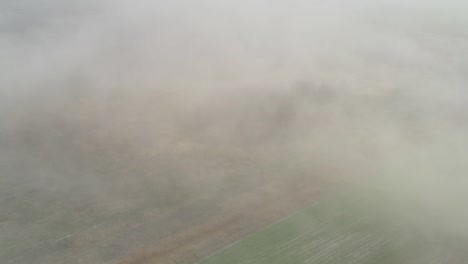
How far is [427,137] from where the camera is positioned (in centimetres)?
3209

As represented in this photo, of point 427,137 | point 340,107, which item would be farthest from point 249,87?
point 427,137

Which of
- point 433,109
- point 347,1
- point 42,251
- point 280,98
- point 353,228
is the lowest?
point 353,228

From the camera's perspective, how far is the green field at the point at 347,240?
22.4m

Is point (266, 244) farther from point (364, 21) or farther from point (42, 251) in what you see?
point (364, 21)

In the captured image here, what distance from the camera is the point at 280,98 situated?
119 feet

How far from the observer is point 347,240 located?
23547 millimetres

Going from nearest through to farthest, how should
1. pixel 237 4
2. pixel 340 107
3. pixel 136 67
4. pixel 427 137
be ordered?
pixel 427 137, pixel 340 107, pixel 136 67, pixel 237 4

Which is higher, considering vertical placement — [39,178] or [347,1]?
[347,1]

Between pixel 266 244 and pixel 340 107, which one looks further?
pixel 340 107

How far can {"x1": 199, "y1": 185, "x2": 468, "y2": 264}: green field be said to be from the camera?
73.4 feet

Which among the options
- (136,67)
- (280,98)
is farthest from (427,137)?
(136,67)

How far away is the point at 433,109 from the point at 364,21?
2252 centimetres

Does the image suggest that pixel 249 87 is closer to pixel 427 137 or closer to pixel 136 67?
pixel 136 67

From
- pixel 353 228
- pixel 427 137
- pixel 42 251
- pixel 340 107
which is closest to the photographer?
pixel 42 251
